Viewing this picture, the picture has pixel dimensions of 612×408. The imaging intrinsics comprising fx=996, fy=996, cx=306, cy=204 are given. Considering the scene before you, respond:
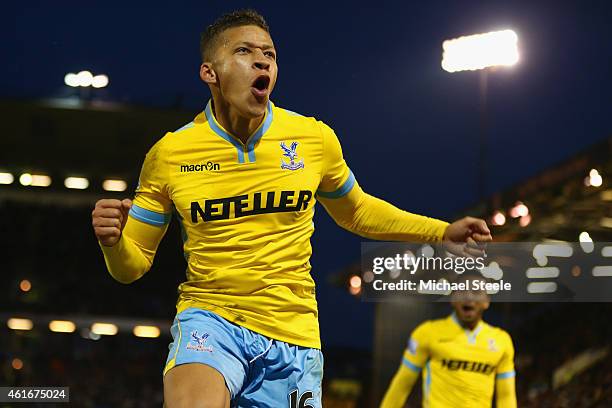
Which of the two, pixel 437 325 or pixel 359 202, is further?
pixel 437 325

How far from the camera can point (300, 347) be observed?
12.6 ft

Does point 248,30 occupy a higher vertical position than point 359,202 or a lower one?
higher

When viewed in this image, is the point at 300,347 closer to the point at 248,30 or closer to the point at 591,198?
the point at 248,30

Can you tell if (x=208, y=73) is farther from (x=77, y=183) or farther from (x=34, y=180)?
(x=77, y=183)

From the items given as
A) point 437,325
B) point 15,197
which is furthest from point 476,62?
point 15,197

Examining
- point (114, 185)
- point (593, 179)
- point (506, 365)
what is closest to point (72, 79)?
point (114, 185)

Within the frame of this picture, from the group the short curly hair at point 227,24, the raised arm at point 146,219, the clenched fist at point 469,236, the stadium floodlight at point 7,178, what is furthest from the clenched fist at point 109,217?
the stadium floodlight at point 7,178

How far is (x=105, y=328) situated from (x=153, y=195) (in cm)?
1969

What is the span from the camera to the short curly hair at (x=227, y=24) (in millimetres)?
4047

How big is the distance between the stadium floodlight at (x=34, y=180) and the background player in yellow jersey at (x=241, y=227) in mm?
21731

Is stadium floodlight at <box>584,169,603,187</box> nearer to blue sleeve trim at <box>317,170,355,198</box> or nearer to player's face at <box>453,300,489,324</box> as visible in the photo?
player's face at <box>453,300,489,324</box>

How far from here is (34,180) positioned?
82.1ft

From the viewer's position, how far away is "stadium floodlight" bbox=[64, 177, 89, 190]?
2528cm

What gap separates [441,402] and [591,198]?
25.7ft
